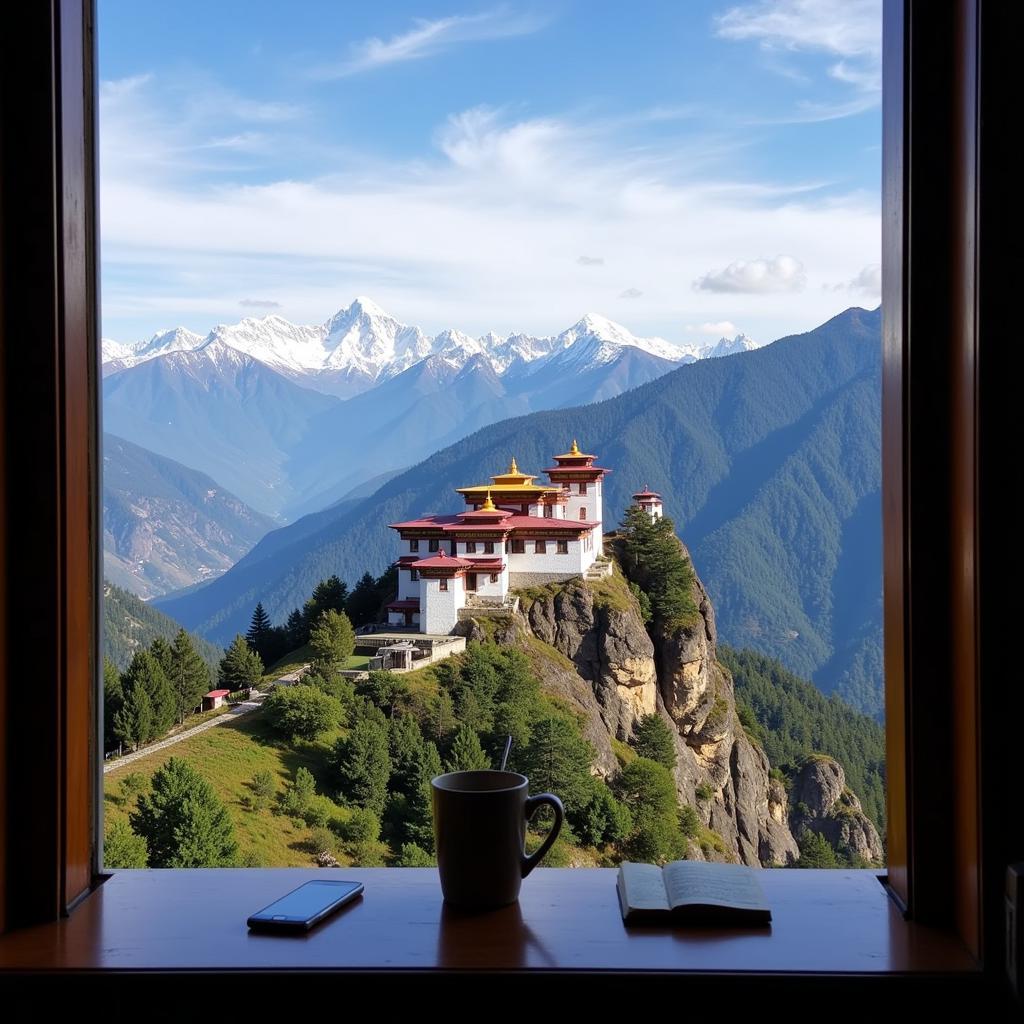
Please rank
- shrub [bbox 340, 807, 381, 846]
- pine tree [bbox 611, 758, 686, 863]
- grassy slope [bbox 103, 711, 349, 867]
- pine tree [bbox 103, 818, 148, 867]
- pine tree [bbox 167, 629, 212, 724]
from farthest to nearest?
pine tree [bbox 611, 758, 686, 863] → pine tree [bbox 167, 629, 212, 724] → shrub [bbox 340, 807, 381, 846] → grassy slope [bbox 103, 711, 349, 867] → pine tree [bbox 103, 818, 148, 867]

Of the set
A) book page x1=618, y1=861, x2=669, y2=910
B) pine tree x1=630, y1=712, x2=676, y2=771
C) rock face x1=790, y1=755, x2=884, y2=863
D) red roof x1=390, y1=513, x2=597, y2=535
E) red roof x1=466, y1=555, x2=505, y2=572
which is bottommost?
rock face x1=790, y1=755, x2=884, y2=863

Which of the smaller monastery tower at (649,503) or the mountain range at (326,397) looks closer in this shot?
the smaller monastery tower at (649,503)

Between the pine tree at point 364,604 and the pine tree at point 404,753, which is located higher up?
the pine tree at point 364,604

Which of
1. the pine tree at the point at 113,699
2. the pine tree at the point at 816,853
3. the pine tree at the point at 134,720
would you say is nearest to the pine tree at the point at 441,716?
the pine tree at the point at 134,720

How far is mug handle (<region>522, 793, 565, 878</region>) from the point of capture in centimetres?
115

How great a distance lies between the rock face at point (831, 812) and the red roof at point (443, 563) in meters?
9.99

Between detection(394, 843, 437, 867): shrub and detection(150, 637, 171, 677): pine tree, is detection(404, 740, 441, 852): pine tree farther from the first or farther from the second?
detection(150, 637, 171, 677): pine tree

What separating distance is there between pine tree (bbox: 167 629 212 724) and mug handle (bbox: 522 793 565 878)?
13918mm

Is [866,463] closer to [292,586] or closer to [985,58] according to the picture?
[292,586]

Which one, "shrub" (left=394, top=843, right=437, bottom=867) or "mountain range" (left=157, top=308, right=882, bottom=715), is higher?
"mountain range" (left=157, top=308, right=882, bottom=715)

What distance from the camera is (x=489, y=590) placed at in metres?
17.7

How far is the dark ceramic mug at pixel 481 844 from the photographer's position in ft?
3.75

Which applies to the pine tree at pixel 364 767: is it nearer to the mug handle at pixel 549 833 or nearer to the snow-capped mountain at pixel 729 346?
the mug handle at pixel 549 833

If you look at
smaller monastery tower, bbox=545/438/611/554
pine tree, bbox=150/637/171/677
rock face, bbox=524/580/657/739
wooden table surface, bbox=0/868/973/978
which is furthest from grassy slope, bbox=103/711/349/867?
wooden table surface, bbox=0/868/973/978
